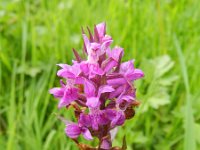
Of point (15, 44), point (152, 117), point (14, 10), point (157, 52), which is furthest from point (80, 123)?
point (14, 10)

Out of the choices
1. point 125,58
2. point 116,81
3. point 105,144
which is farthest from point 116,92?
point 125,58

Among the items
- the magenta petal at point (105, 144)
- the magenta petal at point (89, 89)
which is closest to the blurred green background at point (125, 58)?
the magenta petal at point (105, 144)

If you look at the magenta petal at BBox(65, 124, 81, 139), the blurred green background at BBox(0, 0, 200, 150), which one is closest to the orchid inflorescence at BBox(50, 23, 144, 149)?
the magenta petal at BBox(65, 124, 81, 139)

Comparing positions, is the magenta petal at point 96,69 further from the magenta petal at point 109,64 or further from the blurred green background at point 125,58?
the blurred green background at point 125,58

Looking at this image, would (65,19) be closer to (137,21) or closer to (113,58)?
(137,21)

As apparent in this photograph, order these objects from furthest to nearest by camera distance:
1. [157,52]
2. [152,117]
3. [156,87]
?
1. [157,52]
2. [152,117]
3. [156,87]

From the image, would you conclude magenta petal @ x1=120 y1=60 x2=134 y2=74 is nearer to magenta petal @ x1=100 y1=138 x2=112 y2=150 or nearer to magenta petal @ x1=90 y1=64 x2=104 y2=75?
magenta petal @ x1=90 y1=64 x2=104 y2=75

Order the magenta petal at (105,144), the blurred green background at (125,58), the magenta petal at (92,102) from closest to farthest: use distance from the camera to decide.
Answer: the magenta petal at (92,102), the magenta petal at (105,144), the blurred green background at (125,58)
